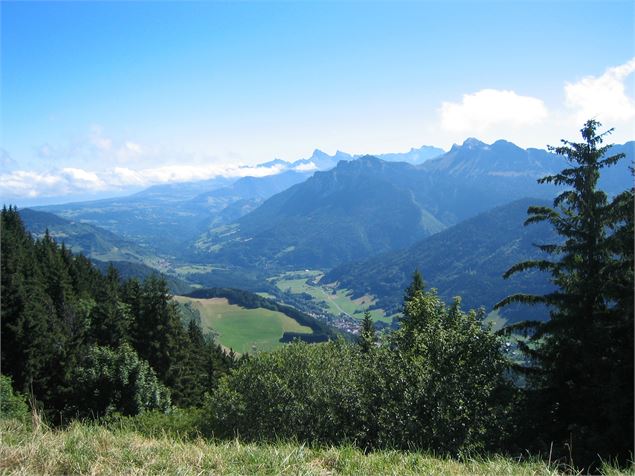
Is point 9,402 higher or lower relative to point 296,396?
lower

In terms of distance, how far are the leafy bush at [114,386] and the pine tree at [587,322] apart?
26.9 m

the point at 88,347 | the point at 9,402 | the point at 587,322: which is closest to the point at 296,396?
the point at 587,322

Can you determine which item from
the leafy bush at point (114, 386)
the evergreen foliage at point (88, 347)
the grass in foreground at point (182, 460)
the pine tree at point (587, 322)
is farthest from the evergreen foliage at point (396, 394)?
the evergreen foliage at point (88, 347)

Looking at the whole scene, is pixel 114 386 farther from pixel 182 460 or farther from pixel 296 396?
pixel 182 460

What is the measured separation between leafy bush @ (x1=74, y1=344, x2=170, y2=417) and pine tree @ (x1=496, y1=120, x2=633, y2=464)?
26948 millimetres

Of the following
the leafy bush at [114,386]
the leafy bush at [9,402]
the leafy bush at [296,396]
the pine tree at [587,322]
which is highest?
the pine tree at [587,322]

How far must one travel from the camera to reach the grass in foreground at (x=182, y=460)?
608 centimetres

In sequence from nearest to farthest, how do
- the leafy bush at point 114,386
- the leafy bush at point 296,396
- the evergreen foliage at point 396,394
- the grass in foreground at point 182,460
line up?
the grass in foreground at point 182,460, the evergreen foliage at point 396,394, the leafy bush at point 296,396, the leafy bush at point 114,386

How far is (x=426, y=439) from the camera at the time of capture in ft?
46.9

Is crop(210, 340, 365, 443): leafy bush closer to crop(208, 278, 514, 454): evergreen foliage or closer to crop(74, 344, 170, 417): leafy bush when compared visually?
crop(208, 278, 514, 454): evergreen foliage

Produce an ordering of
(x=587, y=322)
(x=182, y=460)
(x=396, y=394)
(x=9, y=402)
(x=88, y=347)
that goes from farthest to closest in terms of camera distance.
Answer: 1. (x=88, y=347)
2. (x=9, y=402)
3. (x=396, y=394)
4. (x=587, y=322)
5. (x=182, y=460)

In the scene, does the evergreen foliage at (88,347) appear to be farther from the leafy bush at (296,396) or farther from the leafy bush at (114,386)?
the leafy bush at (296,396)

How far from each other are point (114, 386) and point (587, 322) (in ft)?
103

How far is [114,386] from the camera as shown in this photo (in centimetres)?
3175
